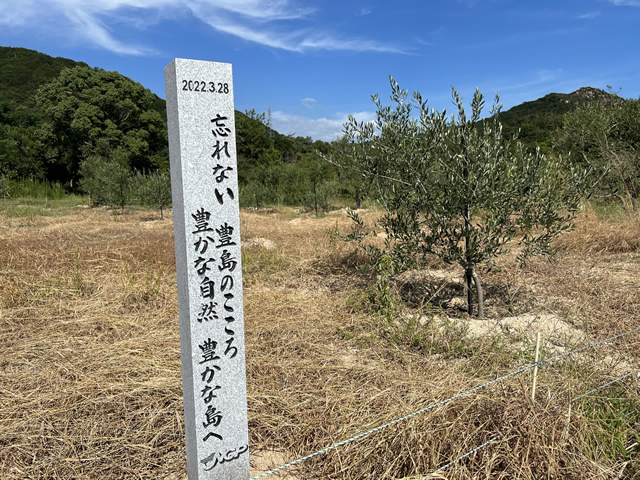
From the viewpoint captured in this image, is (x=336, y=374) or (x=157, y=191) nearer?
(x=336, y=374)

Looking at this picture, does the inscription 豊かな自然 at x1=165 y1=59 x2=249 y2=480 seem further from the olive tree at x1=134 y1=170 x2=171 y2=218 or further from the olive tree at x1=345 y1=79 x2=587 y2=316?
the olive tree at x1=134 y1=170 x2=171 y2=218

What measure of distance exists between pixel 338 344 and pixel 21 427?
2.47 metres

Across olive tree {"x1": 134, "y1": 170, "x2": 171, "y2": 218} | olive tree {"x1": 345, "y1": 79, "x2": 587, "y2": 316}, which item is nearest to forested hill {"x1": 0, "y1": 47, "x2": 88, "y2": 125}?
olive tree {"x1": 134, "y1": 170, "x2": 171, "y2": 218}

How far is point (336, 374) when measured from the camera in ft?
11.1

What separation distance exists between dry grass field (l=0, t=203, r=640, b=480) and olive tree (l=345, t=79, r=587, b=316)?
2.66ft

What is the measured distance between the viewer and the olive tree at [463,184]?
4.43 m

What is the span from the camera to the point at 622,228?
798cm

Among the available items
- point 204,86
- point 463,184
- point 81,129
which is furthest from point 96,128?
point 204,86

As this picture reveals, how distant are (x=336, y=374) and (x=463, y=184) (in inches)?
93.2

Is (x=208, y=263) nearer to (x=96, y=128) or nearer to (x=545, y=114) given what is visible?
(x=96, y=128)

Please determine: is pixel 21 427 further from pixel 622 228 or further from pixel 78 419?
pixel 622 228

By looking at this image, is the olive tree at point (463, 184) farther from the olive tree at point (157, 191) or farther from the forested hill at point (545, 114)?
the olive tree at point (157, 191)

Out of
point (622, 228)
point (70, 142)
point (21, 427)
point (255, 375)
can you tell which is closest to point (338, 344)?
point (255, 375)

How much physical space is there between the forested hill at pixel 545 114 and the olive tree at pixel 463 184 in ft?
32.5
